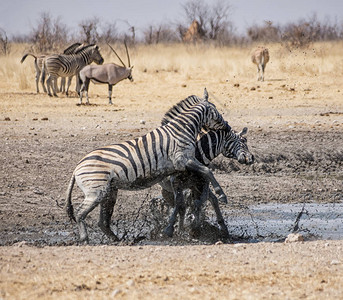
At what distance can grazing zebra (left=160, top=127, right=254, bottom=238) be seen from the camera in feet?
23.8

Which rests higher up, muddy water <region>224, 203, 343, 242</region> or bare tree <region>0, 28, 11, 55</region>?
bare tree <region>0, 28, 11, 55</region>

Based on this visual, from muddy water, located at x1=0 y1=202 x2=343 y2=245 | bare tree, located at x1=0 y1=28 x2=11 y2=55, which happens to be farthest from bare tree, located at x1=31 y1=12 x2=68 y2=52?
muddy water, located at x1=0 y1=202 x2=343 y2=245

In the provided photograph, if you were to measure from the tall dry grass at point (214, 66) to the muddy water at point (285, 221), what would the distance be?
1186cm

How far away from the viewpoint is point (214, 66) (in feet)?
74.0

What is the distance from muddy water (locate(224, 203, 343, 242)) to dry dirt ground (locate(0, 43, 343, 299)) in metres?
0.27

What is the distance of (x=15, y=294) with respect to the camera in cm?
448

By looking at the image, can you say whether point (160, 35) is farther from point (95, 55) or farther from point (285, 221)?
point (285, 221)

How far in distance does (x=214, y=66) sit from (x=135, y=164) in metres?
16.1

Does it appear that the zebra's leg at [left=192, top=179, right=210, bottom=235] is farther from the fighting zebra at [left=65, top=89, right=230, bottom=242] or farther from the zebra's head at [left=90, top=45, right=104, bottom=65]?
the zebra's head at [left=90, top=45, right=104, bottom=65]

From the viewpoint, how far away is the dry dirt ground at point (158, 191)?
4793 millimetres

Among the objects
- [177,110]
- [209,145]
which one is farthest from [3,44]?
[209,145]

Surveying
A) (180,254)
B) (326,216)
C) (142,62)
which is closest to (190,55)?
(142,62)

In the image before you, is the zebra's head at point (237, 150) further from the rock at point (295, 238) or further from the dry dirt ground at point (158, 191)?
the rock at point (295, 238)

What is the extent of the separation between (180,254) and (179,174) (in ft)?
5.18
